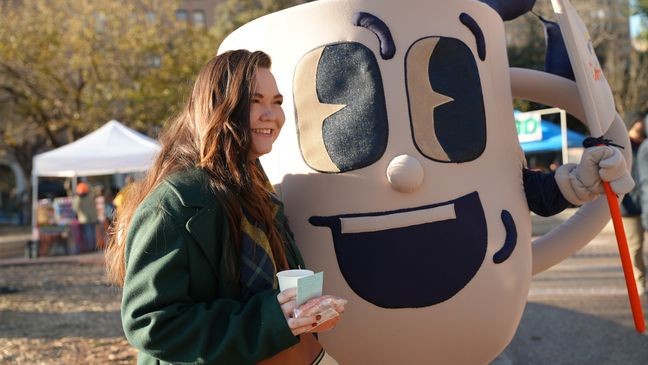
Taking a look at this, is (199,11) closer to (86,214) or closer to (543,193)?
(86,214)

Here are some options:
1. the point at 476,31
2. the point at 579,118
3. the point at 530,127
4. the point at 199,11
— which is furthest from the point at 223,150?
the point at 199,11

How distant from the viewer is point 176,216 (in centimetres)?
159

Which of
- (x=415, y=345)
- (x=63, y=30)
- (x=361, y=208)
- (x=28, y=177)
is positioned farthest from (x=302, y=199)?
(x=28, y=177)

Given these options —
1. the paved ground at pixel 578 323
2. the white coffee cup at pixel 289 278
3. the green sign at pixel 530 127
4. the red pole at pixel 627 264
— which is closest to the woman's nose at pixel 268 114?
the white coffee cup at pixel 289 278

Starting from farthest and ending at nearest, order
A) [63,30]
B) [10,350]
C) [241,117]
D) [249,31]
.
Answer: [63,30] → [10,350] → [249,31] → [241,117]

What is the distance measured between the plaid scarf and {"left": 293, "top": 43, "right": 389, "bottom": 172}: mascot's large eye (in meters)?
0.75

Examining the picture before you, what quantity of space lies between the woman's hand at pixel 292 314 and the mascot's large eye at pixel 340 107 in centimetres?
90

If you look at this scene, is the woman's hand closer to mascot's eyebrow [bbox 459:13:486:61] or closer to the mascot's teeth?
the mascot's teeth

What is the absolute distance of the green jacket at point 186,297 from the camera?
1539mm

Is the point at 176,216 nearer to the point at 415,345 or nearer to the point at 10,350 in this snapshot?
the point at 415,345

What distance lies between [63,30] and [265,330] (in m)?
18.1

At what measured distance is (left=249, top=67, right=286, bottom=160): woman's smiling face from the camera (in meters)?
1.79

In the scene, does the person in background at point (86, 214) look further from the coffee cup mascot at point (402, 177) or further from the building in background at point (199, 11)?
the building in background at point (199, 11)

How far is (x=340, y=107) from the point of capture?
2402mm
